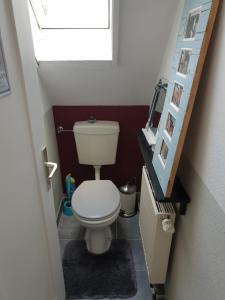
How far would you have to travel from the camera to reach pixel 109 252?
1.76 meters

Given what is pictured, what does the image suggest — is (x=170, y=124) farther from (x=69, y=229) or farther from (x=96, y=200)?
(x=69, y=229)

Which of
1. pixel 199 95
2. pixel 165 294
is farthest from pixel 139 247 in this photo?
pixel 199 95

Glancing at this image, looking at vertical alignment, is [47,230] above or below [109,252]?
above

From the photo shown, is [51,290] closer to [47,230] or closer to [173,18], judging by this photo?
[47,230]

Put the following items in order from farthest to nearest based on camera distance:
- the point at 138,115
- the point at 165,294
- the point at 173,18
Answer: the point at 138,115 → the point at 165,294 → the point at 173,18

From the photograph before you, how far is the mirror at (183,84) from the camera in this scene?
78cm

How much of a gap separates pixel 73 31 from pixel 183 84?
107 centimetres

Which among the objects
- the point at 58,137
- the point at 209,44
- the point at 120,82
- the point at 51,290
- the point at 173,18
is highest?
the point at 173,18

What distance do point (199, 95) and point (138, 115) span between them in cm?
113

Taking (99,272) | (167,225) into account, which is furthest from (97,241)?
(167,225)

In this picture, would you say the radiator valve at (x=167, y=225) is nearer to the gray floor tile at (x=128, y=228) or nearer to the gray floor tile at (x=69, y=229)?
the gray floor tile at (x=128, y=228)

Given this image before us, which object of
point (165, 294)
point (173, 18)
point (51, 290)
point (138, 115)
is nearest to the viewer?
point (51, 290)

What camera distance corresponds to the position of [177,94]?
3.24 ft

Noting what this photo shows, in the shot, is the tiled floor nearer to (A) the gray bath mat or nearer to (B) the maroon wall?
(A) the gray bath mat
